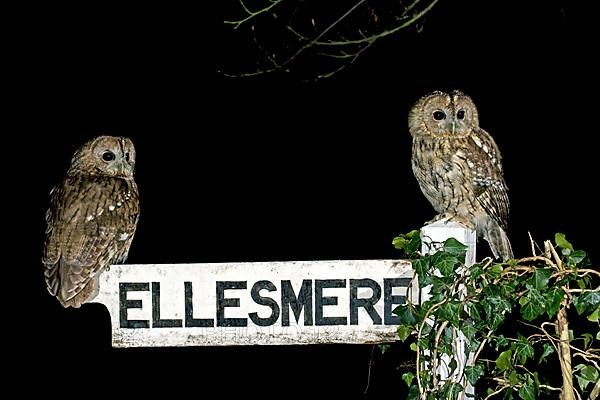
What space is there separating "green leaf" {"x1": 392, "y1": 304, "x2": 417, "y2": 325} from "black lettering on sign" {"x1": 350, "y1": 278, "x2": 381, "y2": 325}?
11 cm

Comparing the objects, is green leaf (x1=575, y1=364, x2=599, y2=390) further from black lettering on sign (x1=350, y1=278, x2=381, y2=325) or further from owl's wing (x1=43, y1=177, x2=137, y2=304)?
owl's wing (x1=43, y1=177, x2=137, y2=304)

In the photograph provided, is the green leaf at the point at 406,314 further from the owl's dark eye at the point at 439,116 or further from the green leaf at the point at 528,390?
the owl's dark eye at the point at 439,116

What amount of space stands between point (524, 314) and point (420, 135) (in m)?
1.02

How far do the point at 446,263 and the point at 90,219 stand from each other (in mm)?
956

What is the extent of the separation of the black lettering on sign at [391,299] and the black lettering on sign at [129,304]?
398 mm

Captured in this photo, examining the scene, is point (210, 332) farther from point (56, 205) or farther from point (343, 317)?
point (56, 205)

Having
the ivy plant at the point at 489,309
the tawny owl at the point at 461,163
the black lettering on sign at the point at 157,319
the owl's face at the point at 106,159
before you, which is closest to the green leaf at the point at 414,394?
the ivy plant at the point at 489,309

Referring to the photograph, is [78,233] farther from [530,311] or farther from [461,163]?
[530,311]

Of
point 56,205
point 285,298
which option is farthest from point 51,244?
point 285,298

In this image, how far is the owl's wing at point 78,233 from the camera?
6.95 feet

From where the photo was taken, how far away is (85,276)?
211 cm

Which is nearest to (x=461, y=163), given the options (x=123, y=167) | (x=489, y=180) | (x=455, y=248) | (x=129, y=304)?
(x=489, y=180)

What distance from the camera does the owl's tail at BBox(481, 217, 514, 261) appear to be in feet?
8.29

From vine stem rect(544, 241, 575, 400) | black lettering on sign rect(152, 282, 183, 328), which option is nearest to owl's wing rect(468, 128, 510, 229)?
vine stem rect(544, 241, 575, 400)
